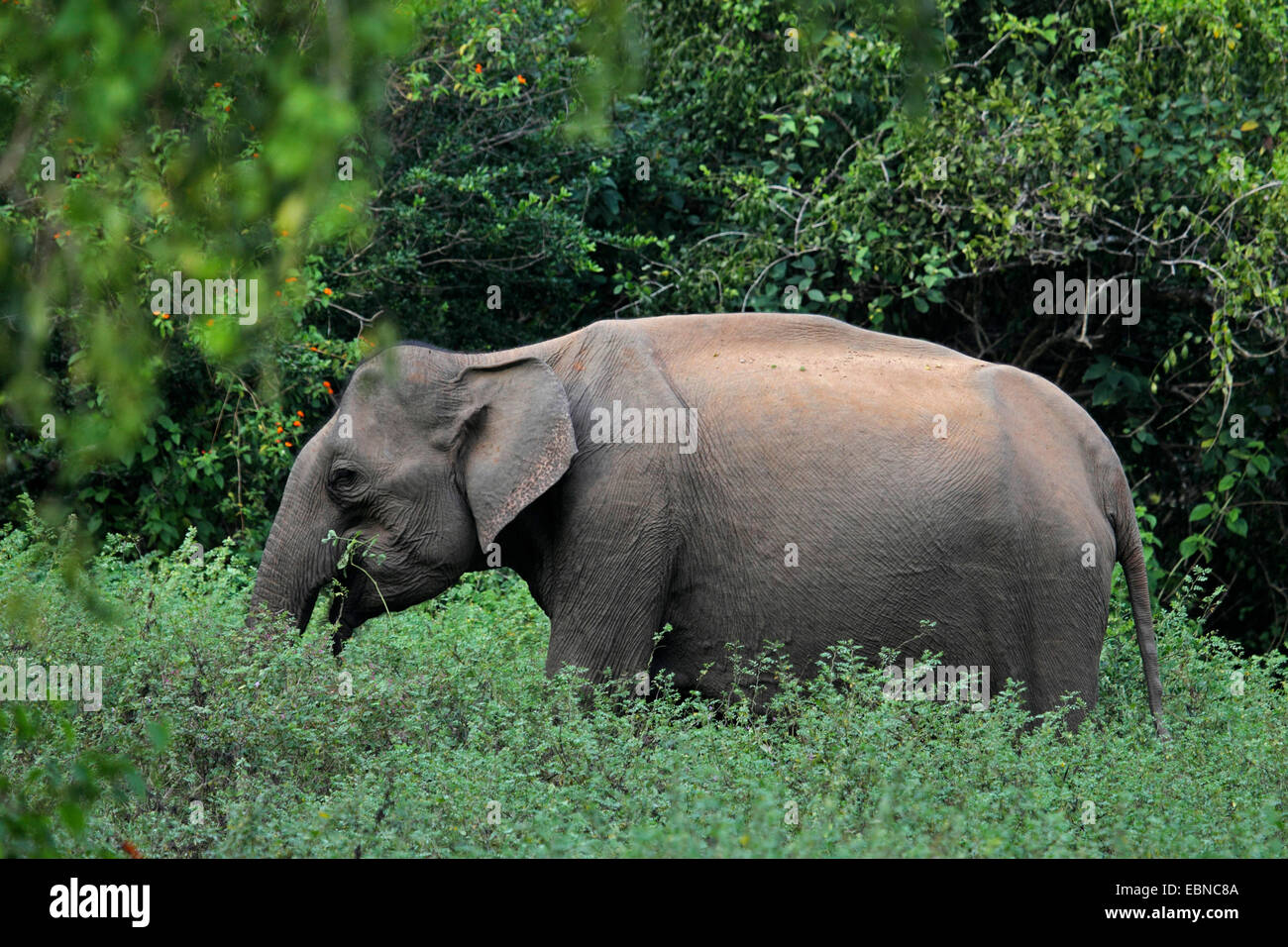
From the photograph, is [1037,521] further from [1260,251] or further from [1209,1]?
[1209,1]

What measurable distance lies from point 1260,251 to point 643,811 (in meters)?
6.79

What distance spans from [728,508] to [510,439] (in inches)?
38.0

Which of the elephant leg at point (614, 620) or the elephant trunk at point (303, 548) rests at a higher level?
the elephant trunk at point (303, 548)

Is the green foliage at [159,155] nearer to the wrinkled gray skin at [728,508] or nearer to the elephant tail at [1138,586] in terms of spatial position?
the wrinkled gray skin at [728,508]

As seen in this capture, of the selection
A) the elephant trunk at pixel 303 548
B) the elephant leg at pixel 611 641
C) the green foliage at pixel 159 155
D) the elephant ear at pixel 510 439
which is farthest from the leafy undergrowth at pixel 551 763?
the green foliage at pixel 159 155

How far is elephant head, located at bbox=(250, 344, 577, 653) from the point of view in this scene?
718cm

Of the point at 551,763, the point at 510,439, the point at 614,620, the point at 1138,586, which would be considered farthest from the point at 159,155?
the point at 1138,586

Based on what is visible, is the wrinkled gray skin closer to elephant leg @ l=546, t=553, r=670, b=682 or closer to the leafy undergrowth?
elephant leg @ l=546, t=553, r=670, b=682

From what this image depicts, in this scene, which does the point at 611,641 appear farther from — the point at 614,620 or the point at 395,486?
the point at 395,486

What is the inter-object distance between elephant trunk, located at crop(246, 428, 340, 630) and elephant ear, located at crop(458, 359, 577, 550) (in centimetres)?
63

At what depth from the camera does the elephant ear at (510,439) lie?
6941 millimetres

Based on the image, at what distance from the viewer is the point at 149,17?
3.70m

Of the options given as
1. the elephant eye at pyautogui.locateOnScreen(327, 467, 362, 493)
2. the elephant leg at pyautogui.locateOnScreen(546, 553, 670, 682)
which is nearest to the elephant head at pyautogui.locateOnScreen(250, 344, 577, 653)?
the elephant eye at pyautogui.locateOnScreen(327, 467, 362, 493)

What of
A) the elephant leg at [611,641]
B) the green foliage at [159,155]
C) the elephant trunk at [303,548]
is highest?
the green foliage at [159,155]
